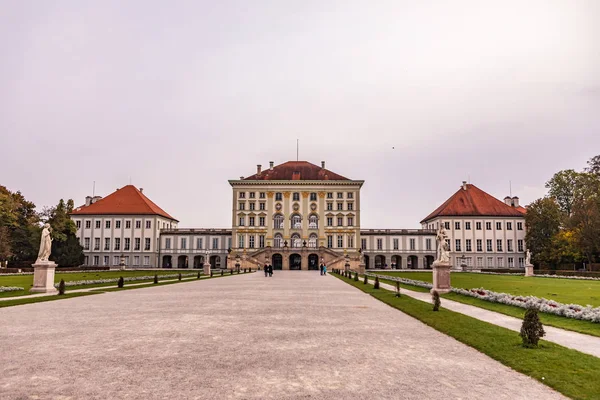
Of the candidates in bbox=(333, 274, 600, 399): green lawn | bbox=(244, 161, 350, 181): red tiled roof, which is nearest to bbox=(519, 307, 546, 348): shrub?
bbox=(333, 274, 600, 399): green lawn

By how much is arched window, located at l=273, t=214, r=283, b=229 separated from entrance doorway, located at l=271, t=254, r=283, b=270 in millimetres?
5851

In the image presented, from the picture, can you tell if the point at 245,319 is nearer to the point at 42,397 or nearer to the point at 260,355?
the point at 260,355

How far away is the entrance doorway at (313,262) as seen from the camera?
72625 millimetres

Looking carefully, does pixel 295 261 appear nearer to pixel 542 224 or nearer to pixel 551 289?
pixel 542 224

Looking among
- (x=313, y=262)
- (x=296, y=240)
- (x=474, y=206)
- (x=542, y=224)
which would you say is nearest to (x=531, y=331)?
Result: (x=542, y=224)

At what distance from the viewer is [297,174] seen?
7906 cm

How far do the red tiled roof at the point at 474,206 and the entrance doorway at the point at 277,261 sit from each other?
26.1m

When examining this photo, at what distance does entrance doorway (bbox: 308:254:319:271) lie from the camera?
72625 millimetres

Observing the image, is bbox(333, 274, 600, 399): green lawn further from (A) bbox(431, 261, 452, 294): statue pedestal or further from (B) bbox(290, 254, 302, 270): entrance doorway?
(B) bbox(290, 254, 302, 270): entrance doorway

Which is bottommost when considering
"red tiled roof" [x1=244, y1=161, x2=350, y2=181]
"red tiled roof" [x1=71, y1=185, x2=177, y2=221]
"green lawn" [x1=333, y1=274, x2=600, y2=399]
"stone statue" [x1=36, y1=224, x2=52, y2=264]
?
"green lawn" [x1=333, y1=274, x2=600, y2=399]

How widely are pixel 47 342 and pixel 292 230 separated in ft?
221

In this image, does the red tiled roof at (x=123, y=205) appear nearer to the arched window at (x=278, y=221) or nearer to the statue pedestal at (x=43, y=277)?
the arched window at (x=278, y=221)

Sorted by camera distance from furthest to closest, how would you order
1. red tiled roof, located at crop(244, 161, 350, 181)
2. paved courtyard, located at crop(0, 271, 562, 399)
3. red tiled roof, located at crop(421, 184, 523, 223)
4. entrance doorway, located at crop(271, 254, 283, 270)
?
red tiled roof, located at crop(244, 161, 350, 181)
red tiled roof, located at crop(421, 184, 523, 223)
entrance doorway, located at crop(271, 254, 283, 270)
paved courtyard, located at crop(0, 271, 562, 399)

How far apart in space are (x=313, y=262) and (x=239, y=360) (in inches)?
2598
